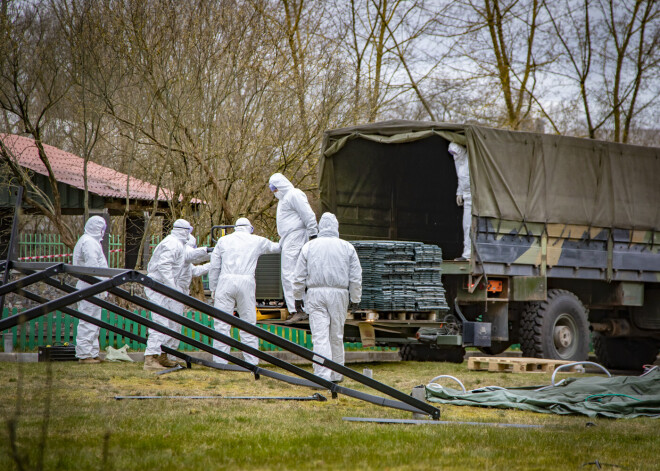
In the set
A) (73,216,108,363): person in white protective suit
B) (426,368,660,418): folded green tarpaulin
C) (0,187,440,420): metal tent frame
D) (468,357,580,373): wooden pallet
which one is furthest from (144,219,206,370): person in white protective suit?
(468,357,580,373): wooden pallet

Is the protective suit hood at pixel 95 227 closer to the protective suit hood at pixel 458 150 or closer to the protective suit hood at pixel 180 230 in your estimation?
the protective suit hood at pixel 180 230

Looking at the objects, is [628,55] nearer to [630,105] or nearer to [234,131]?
[630,105]

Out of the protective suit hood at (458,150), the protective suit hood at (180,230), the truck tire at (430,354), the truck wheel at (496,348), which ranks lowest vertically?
the truck tire at (430,354)

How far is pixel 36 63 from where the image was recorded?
15117mm

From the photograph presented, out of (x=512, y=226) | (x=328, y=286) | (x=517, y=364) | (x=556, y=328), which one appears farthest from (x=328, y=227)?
(x=556, y=328)

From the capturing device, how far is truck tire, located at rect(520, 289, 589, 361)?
526 inches

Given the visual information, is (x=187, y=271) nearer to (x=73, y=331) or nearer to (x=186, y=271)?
(x=186, y=271)

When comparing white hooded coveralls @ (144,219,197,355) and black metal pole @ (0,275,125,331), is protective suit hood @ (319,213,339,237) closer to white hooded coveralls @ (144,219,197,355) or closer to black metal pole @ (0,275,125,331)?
white hooded coveralls @ (144,219,197,355)

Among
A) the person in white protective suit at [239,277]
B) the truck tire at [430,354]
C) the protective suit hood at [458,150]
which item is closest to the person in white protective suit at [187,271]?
the person in white protective suit at [239,277]

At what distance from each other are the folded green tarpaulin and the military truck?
3.21m

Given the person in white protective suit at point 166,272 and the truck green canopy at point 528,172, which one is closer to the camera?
the person in white protective suit at point 166,272

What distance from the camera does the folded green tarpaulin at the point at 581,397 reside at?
7934mm

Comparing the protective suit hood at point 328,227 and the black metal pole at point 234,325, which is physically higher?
the protective suit hood at point 328,227

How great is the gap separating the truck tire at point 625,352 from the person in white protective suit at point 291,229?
270 inches
